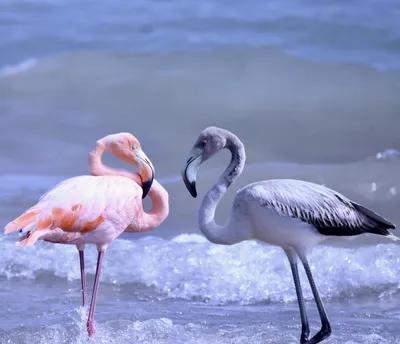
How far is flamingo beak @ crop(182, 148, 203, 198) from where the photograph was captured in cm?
518

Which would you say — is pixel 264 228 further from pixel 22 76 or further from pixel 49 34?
pixel 49 34

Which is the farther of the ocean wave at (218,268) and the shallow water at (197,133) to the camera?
the ocean wave at (218,268)

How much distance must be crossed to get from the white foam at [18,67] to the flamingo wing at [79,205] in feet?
31.4

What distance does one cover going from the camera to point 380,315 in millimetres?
6215

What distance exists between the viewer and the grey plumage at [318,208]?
514 cm

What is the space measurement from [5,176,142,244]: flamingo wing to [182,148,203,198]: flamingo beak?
437 millimetres

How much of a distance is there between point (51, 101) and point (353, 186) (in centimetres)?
521

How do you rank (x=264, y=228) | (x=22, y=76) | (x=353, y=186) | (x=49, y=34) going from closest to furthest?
(x=264, y=228), (x=353, y=186), (x=22, y=76), (x=49, y=34)

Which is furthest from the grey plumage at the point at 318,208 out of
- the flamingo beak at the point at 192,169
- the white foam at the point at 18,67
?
the white foam at the point at 18,67

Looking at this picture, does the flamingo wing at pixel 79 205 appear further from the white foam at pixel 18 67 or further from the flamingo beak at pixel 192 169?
the white foam at pixel 18 67

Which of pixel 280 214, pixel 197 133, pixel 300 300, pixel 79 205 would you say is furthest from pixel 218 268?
pixel 197 133

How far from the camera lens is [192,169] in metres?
5.23

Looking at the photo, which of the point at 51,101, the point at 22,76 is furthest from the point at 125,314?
the point at 22,76

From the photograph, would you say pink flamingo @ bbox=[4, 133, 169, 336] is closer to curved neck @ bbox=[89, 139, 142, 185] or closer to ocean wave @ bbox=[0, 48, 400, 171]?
curved neck @ bbox=[89, 139, 142, 185]
